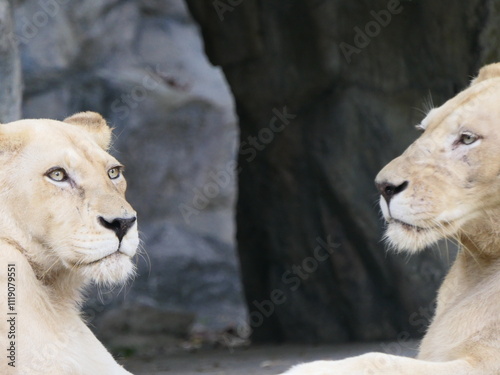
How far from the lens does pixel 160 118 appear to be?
1372 centimetres

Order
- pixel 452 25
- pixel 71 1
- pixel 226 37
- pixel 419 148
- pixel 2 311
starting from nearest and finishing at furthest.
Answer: pixel 2 311 → pixel 419 148 → pixel 452 25 → pixel 226 37 → pixel 71 1

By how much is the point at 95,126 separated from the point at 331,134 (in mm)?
4565

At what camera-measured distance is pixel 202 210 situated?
559 inches

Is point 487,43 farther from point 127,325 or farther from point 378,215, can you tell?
point 127,325

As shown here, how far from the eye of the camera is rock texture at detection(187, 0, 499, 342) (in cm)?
777

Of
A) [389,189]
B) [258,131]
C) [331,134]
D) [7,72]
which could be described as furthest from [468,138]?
[258,131]

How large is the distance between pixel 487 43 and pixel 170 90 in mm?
7794

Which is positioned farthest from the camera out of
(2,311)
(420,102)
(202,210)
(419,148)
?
(202,210)

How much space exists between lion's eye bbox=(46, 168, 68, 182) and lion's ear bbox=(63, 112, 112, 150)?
0.62 meters

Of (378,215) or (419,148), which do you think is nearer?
(419,148)

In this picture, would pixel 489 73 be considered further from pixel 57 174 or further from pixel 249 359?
pixel 249 359

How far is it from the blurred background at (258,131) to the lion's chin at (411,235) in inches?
108

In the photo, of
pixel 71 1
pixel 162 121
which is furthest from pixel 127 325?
pixel 71 1

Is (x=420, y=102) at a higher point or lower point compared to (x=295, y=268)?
higher
